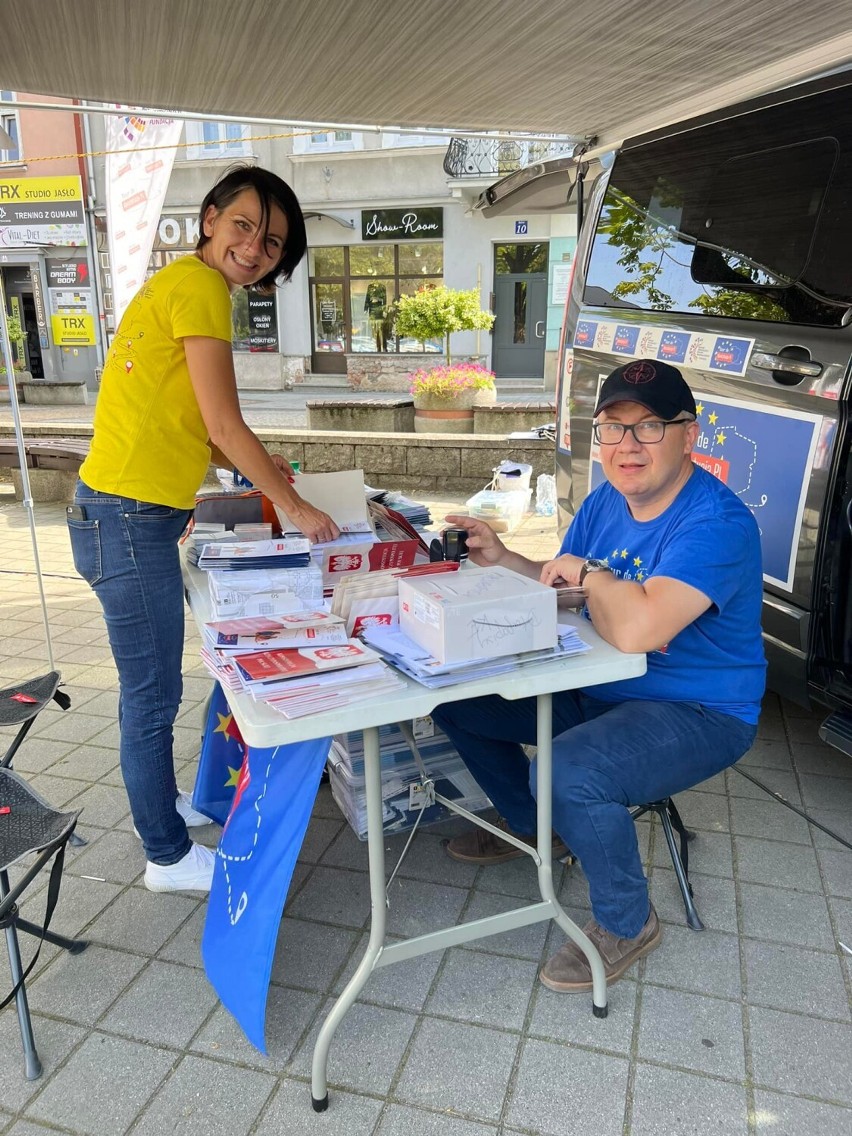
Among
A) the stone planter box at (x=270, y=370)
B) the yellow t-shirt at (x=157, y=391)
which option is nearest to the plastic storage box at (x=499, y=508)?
the yellow t-shirt at (x=157, y=391)

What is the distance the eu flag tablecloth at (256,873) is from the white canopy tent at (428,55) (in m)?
2.11

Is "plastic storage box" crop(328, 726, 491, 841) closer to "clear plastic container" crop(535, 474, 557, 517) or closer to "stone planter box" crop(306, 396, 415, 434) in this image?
"clear plastic container" crop(535, 474, 557, 517)

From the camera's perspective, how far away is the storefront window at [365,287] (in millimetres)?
17938

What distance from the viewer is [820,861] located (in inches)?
93.7

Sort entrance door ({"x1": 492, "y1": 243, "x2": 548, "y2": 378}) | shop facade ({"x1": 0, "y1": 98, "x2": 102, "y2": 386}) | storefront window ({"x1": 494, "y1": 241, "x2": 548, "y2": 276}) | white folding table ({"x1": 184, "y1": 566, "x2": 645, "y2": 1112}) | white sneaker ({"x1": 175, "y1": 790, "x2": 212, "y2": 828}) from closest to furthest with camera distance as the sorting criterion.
Result: 1. white folding table ({"x1": 184, "y1": 566, "x2": 645, "y2": 1112})
2. white sneaker ({"x1": 175, "y1": 790, "x2": 212, "y2": 828})
3. storefront window ({"x1": 494, "y1": 241, "x2": 548, "y2": 276})
4. entrance door ({"x1": 492, "y1": 243, "x2": 548, "y2": 378})
5. shop facade ({"x1": 0, "y1": 98, "x2": 102, "y2": 386})

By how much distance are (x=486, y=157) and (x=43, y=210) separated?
10905 millimetres

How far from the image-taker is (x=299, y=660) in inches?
63.4

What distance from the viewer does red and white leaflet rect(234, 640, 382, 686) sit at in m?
1.55

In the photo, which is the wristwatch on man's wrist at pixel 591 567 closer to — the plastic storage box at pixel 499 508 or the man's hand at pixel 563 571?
the man's hand at pixel 563 571

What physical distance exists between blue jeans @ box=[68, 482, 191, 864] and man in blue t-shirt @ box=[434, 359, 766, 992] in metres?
0.97

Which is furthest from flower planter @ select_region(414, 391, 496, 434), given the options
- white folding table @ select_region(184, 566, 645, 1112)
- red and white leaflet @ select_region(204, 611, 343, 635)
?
red and white leaflet @ select_region(204, 611, 343, 635)

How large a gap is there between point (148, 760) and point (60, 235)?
20.4m

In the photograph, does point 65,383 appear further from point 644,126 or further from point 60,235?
point 644,126

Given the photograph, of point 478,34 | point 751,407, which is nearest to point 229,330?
point 478,34
